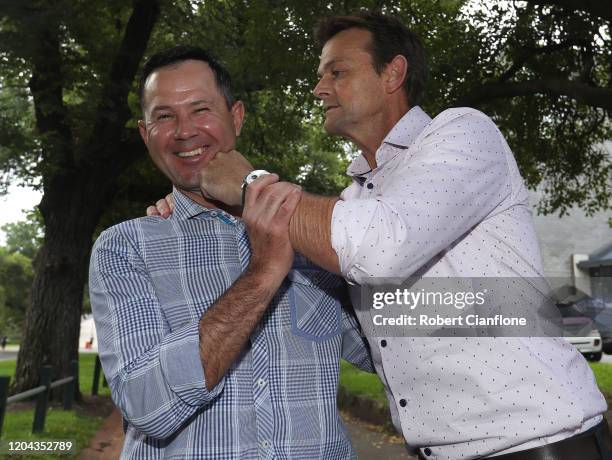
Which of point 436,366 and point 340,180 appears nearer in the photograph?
point 436,366

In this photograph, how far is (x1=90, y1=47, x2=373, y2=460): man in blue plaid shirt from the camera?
6.16 feet

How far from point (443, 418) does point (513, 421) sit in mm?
203

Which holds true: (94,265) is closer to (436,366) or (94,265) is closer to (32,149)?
(436,366)

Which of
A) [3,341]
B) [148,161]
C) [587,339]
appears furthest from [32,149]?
[3,341]

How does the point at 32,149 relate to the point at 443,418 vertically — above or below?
above

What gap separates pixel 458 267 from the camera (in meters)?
2.09

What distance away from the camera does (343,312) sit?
2.73 metres

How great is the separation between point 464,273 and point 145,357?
98 cm

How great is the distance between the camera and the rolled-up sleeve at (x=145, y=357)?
1842 millimetres

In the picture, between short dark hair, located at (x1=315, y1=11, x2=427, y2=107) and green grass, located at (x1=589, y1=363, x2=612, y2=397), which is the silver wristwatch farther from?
green grass, located at (x1=589, y1=363, x2=612, y2=397)

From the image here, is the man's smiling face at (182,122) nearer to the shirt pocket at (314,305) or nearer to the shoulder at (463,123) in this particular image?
the shirt pocket at (314,305)

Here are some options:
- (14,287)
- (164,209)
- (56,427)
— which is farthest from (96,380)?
(14,287)

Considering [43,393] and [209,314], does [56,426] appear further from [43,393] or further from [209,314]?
[209,314]

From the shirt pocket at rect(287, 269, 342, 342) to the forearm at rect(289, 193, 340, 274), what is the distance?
621 millimetres
